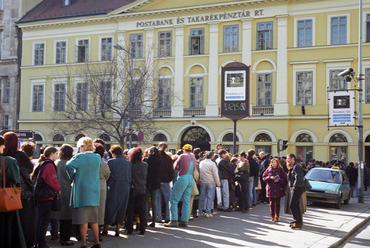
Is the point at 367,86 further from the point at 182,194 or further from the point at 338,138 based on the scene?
the point at 182,194

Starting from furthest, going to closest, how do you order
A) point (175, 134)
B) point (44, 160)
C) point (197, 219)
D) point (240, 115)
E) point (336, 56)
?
point (175, 134) → point (336, 56) → point (240, 115) → point (197, 219) → point (44, 160)

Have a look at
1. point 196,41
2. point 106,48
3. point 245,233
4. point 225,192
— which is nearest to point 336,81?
point 196,41

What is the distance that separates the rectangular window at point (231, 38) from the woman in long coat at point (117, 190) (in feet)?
87.8

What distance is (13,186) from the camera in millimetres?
7270

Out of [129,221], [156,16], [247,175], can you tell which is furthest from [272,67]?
[129,221]

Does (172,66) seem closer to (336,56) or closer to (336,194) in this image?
(336,56)

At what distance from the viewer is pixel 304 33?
34.2m

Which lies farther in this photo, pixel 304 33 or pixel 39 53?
pixel 39 53

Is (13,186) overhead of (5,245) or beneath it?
overhead

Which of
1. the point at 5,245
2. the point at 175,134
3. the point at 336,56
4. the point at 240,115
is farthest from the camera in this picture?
the point at 175,134

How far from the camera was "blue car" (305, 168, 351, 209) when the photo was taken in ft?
62.6

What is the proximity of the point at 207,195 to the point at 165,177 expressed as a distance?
2634 millimetres

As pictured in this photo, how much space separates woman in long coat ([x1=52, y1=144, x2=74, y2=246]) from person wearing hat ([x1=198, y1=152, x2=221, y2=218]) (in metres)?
5.63

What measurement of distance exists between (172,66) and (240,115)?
1827 centimetres
